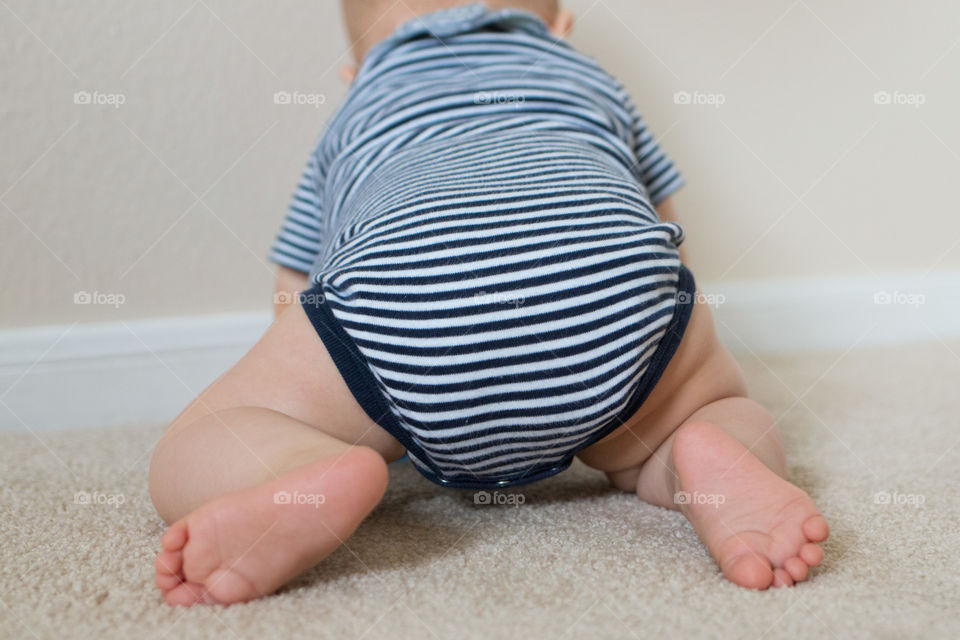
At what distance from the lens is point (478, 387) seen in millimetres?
619

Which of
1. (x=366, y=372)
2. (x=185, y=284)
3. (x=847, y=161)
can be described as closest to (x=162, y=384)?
(x=185, y=284)

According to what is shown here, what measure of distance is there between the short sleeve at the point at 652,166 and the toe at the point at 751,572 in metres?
0.59

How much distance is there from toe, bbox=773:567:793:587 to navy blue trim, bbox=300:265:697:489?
17 cm

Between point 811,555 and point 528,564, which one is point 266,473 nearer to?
point 528,564

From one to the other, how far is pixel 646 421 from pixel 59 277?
2.70 feet

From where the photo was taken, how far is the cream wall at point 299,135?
3.61 ft

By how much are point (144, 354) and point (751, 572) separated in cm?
90

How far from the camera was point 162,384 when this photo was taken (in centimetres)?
117

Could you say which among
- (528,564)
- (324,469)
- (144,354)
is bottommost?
(144,354)

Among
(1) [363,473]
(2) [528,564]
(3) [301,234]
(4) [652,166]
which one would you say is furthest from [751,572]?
(3) [301,234]

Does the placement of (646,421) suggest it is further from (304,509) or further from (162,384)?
(162,384)

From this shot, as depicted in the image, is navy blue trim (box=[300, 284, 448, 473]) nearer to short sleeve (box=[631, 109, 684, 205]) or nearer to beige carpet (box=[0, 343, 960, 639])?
beige carpet (box=[0, 343, 960, 639])

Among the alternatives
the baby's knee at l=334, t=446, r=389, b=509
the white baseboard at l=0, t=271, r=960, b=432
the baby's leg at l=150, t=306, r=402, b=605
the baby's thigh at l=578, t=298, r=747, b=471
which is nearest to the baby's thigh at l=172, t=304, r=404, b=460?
the baby's leg at l=150, t=306, r=402, b=605

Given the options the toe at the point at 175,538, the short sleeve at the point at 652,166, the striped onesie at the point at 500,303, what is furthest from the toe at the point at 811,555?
the short sleeve at the point at 652,166
